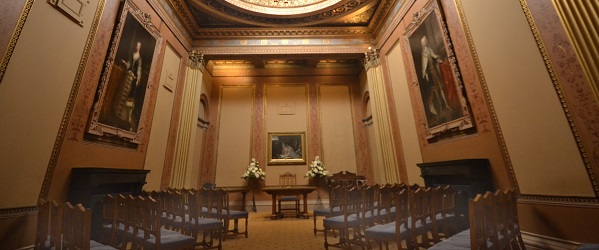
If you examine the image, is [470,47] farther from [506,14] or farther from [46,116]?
[46,116]

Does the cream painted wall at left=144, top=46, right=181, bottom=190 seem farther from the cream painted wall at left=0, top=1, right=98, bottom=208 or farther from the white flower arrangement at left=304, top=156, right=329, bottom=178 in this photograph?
the white flower arrangement at left=304, top=156, right=329, bottom=178

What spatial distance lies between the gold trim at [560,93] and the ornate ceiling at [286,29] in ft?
14.9

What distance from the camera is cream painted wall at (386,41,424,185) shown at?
230 inches

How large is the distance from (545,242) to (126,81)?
6755 mm

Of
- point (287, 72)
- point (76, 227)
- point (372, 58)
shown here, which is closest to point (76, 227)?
point (76, 227)

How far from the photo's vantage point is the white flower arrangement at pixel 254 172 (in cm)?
828

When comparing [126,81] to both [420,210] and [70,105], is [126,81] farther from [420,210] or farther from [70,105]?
[420,210]

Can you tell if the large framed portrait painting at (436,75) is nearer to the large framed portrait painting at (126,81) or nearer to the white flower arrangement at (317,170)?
the white flower arrangement at (317,170)

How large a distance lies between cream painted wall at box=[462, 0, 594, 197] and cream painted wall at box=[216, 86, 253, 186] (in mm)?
7361

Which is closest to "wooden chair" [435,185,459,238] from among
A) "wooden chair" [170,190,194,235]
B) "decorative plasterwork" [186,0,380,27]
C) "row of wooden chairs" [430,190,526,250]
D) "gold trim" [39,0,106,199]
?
"row of wooden chairs" [430,190,526,250]

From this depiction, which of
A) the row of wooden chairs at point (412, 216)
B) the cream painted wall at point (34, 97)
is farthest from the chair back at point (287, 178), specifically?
the cream painted wall at point (34, 97)

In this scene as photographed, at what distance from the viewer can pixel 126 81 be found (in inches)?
186

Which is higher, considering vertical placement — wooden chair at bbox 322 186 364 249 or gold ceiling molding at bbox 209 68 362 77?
gold ceiling molding at bbox 209 68 362 77

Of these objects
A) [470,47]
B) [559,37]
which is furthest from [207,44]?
[559,37]
